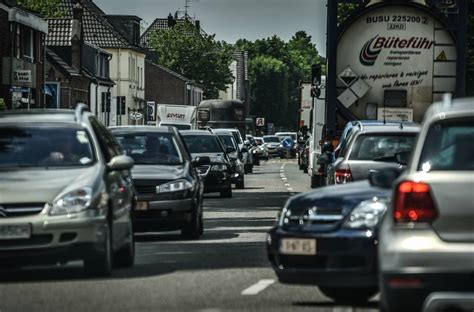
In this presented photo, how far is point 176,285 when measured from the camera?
14383mm

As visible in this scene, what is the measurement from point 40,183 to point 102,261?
93cm

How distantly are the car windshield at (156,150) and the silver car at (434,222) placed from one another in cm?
1207

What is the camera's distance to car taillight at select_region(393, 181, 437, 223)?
9.48 m

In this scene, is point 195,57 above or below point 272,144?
above

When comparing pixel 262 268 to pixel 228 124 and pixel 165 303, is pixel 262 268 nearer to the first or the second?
pixel 165 303

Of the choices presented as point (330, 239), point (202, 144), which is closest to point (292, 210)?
point (330, 239)

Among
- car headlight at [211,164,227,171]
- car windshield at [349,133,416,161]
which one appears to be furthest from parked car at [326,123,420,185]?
car headlight at [211,164,227,171]

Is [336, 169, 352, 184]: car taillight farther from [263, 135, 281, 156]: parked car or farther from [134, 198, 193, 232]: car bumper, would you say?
[263, 135, 281, 156]: parked car

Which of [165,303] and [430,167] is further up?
[430,167]

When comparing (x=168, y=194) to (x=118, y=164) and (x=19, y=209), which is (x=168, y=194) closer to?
(x=118, y=164)

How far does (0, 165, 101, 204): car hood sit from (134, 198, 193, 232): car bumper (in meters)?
5.24

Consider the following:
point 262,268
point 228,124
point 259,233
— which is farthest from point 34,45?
point 262,268

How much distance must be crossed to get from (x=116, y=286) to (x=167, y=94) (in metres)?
117

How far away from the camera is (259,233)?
22.2m
